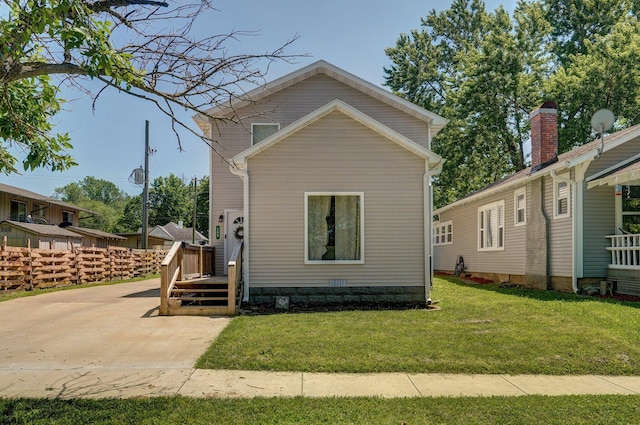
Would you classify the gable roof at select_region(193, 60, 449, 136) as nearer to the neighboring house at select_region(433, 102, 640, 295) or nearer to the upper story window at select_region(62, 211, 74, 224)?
the neighboring house at select_region(433, 102, 640, 295)

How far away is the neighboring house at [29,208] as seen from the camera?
2353cm

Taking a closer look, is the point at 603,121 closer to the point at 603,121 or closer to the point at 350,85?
the point at 603,121

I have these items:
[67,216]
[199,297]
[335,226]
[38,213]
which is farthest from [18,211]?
[335,226]

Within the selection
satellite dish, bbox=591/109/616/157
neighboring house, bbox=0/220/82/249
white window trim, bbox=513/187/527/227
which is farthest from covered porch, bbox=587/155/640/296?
neighboring house, bbox=0/220/82/249

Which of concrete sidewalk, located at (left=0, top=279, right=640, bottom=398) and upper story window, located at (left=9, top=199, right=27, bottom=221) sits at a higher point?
upper story window, located at (left=9, top=199, right=27, bottom=221)

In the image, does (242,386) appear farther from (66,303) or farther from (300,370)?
(66,303)

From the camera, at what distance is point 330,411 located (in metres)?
4.00

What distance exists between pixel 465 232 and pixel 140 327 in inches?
579

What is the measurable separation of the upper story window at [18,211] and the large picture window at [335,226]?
22.1 meters

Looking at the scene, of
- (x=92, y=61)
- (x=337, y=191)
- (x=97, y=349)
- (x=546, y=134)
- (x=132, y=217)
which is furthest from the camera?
(x=132, y=217)

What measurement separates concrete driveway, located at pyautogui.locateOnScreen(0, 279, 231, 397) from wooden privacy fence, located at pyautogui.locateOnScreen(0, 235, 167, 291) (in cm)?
361

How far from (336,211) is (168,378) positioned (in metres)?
5.52

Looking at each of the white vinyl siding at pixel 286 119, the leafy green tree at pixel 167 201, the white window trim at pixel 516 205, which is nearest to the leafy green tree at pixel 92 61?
the white vinyl siding at pixel 286 119

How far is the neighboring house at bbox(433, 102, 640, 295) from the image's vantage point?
10508 millimetres
